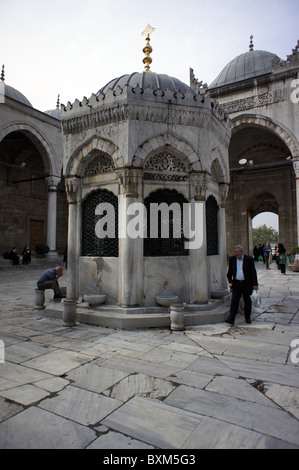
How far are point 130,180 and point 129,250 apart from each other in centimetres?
123

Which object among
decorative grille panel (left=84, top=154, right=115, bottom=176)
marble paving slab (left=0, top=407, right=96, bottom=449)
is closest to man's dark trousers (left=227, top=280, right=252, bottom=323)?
decorative grille panel (left=84, top=154, right=115, bottom=176)

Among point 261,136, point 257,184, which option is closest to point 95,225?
point 261,136

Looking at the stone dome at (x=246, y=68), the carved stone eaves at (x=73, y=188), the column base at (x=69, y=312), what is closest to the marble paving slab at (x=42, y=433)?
the column base at (x=69, y=312)

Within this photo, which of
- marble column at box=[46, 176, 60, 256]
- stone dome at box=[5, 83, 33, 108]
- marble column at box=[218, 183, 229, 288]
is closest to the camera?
marble column at box=[218, 183, 229, 288]

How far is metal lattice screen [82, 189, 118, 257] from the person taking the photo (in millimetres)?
5469

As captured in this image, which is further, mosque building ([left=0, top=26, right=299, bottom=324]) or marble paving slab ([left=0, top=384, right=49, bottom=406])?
mosque building ([left=0, top=26, right=299, bottom=324])

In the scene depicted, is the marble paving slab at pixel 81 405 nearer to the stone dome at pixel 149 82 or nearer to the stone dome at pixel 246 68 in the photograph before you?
the stone dome at pixel 149 82

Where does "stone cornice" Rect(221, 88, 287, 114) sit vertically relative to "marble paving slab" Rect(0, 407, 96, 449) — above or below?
above

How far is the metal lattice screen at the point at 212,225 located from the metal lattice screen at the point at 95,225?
75.9 inches

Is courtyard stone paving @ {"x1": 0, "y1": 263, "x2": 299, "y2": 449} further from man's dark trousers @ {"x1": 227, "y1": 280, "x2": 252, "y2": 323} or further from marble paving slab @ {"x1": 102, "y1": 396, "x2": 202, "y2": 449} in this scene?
man's dark trousers @ {"x1": 227, "y1": 280, "x2": 252, "y2": 323}

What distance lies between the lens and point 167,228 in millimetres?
5395

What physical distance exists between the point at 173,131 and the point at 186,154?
1.58 feet

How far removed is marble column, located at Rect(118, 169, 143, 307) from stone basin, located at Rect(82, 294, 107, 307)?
0.31 meters

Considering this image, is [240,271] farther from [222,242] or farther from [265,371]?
[265,371]
